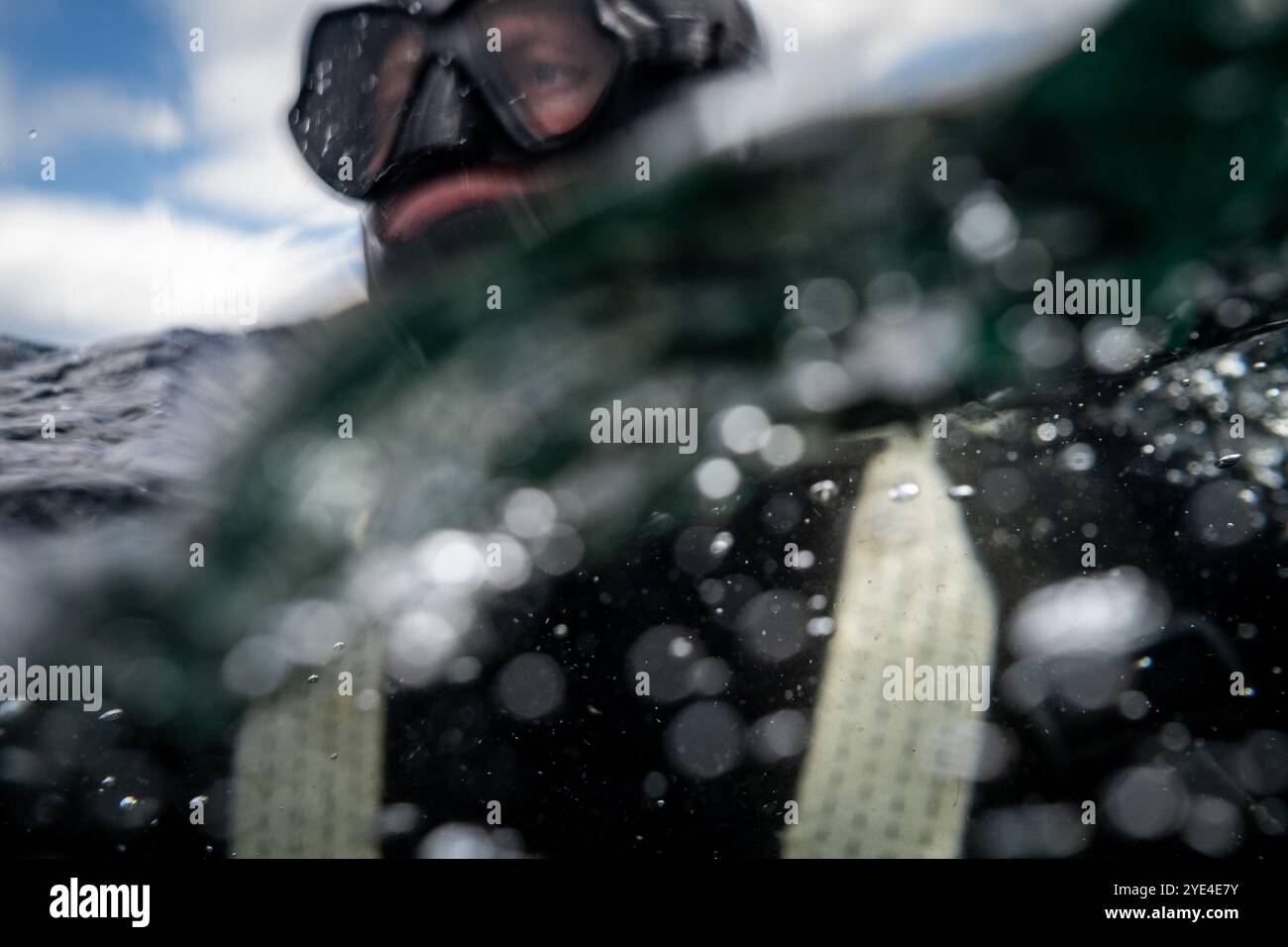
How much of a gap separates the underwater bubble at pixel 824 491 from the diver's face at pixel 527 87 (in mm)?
683

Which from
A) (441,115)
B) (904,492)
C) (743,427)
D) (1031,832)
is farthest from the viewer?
(441,115)

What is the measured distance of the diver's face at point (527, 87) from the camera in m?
1.17

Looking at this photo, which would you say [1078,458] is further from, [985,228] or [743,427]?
[743,427]

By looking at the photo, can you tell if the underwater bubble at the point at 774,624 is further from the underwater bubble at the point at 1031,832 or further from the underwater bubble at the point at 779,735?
the underwater bubble at the point at 1031,832

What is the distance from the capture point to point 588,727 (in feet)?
3.09

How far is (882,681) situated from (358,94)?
1.32 m

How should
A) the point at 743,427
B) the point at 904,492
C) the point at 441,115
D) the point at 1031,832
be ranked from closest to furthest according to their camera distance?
the point at 1031,832
the point at 904,492
the point at 743,427
the point at 441,115

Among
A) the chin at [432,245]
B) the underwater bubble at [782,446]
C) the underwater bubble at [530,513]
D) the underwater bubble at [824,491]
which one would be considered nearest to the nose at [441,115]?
the chin at [432,245]

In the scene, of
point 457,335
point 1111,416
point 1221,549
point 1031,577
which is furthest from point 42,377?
point 1221,549

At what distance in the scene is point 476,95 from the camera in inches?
48.1

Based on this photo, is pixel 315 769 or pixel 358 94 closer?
pixel 315 769

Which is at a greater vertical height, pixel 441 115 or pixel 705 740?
pixel 441 115

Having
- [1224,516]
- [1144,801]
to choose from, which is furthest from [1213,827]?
[1224,516]
